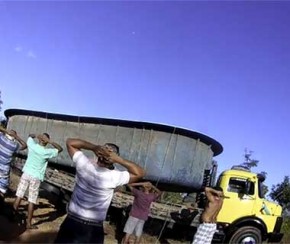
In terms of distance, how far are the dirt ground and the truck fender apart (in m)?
1.67

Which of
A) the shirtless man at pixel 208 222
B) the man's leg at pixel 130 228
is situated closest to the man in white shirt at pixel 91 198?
the shirtless man at pixel 208 222

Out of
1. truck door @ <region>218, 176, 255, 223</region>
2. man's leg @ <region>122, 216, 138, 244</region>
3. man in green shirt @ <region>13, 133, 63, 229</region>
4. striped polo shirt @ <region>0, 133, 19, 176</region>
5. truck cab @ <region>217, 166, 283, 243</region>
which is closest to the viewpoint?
striped polo shirt @ <region>0, 133, 19, 176</region>

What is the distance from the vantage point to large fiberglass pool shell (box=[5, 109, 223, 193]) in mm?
13234

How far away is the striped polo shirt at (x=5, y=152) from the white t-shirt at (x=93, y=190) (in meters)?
4.04

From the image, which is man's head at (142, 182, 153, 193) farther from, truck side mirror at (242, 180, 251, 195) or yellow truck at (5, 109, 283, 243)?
truck side mirror at (242, 180, 251, 195)

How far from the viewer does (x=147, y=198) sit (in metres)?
8.96

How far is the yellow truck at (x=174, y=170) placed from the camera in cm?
1098

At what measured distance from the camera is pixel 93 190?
368cm

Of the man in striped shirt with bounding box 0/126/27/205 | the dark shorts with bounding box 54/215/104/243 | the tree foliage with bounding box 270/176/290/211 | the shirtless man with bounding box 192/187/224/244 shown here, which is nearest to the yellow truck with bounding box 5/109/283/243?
the shirtless man with bounding box 192/187/224/244

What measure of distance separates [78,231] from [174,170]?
32.4ft

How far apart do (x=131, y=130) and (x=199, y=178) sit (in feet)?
9.05

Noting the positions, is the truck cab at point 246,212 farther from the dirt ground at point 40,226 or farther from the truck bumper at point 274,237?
the dirt ground at point 40,226

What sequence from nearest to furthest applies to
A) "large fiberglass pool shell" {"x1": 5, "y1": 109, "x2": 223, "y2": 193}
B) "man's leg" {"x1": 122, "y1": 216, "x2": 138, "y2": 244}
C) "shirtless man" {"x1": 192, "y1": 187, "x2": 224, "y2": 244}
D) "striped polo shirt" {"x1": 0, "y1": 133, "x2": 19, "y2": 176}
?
"shirtless man" {"x1": 192, "y1": 187, "x2": 224, "y2": 244} < "striped polo shirt" {"x1": 0, "y1": 133, "x2": 19, "y2": 176} < "man's leg" {"x1": 122, "y1": 216, "x2": 138, "y2": 244} < "large fiberglass pool shell" {"x1": 5, "y1": 109, "x2": 223, "y2": 193}

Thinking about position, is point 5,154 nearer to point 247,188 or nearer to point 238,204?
point 238,204
